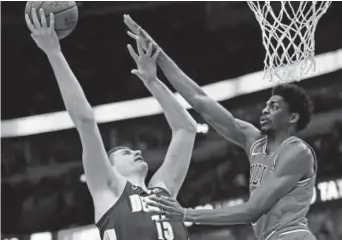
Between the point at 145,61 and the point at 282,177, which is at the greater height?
the point at 145,61

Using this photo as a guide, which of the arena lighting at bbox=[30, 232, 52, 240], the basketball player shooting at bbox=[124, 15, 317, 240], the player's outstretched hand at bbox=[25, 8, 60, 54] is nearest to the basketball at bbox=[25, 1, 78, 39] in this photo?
the player's outstretched hand at bbox=[25, 8, 60, 54]

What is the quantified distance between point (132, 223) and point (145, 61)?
924 mm

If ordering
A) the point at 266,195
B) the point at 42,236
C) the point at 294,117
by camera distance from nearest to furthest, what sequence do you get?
the point at 266,195
the point at 294,117
the point at 42,236

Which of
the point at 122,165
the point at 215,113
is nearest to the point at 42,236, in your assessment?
the point at 122,165

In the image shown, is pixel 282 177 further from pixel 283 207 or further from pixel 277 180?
pixel 283 207

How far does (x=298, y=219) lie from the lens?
369 cm

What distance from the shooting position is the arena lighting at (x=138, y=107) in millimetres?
8148

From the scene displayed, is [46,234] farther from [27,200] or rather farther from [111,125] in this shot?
[111,125]

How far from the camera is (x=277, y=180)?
11.8ft

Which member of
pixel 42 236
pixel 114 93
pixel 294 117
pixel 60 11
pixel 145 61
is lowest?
pixel 294 117

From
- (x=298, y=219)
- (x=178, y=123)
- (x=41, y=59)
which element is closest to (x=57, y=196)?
(x=41, y=59)

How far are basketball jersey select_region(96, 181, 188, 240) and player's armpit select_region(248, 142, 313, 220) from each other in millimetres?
846

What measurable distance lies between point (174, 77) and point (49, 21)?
79cm

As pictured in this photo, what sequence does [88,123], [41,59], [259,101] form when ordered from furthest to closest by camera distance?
[41,59]
[259,101]
[88,123]
